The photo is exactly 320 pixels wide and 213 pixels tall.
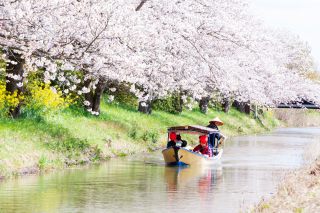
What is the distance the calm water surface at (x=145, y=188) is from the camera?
21641 mm

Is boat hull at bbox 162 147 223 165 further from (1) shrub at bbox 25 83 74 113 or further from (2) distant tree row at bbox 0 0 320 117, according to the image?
(1) shrub at bbox 25 83 74 113

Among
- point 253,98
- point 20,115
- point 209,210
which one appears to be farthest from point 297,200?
point 253,98

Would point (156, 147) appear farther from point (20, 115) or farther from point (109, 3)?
point (109, 3)

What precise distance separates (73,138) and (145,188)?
8135 mm

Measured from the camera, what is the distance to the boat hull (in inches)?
1347

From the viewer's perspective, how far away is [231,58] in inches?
1786

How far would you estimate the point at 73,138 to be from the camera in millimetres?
33250

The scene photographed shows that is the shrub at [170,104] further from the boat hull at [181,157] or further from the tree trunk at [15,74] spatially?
the tree trunk at [15,74]

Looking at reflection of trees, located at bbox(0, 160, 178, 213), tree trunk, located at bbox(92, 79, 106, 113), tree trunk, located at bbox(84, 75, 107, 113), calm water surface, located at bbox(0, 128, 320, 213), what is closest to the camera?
reflection of trees, located at bbox(0, 160, 178, 213)

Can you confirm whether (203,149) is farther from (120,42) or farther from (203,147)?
(120,42)

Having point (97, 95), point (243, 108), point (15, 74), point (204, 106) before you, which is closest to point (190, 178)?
point (15, 74)

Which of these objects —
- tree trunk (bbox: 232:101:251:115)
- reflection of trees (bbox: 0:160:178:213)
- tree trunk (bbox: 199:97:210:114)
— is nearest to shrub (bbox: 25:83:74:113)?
reflection of trees (bbox: 0:160:178:213)

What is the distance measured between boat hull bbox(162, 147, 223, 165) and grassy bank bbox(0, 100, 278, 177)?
2.78 metres

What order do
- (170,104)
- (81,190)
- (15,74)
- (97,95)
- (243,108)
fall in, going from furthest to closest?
(243,108)
(170,104)
(97,95)
(15,74)
(81,190)
